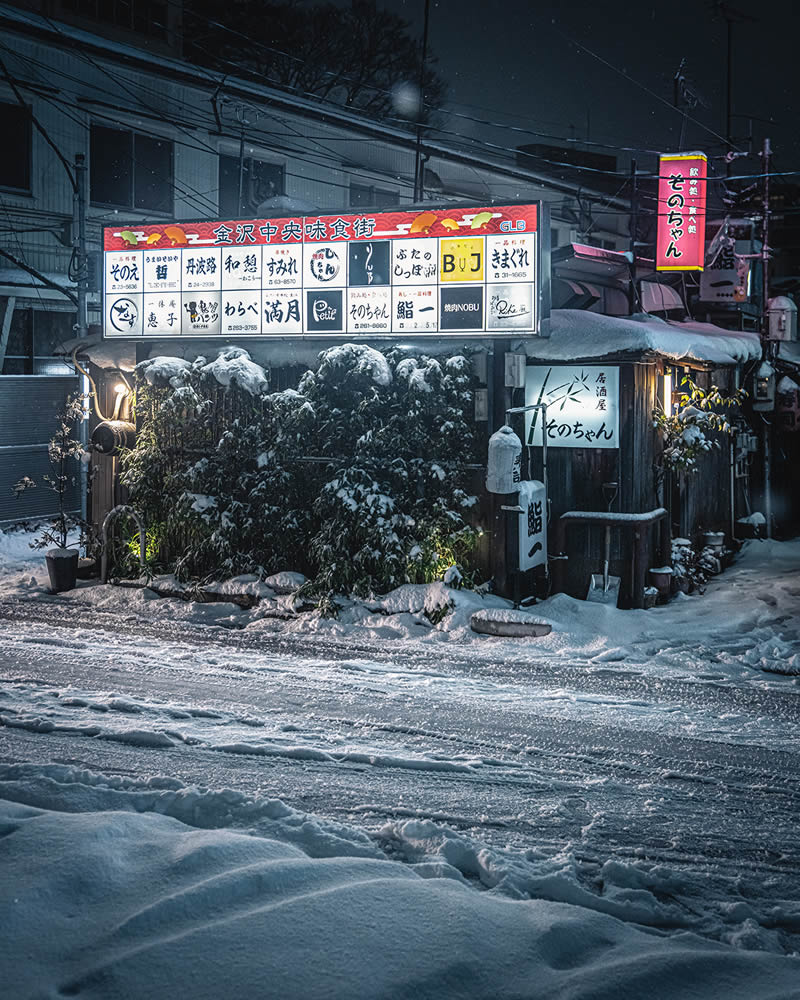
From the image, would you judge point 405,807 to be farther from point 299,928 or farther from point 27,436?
point 27,436

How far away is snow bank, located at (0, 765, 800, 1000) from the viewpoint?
160 inches

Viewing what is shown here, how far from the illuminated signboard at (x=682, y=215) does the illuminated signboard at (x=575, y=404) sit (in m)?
7.21

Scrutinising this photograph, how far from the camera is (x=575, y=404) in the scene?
12.9 meters

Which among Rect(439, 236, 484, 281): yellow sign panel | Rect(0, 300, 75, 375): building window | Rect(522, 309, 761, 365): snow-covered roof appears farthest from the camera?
Rect(0, 300, 75, 375): building window

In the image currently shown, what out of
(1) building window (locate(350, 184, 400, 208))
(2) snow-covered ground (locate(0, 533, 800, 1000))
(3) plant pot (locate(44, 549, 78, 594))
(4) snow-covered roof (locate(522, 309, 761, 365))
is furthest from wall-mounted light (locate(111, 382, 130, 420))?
(1) building window (locate(350, 184, 400, 208))

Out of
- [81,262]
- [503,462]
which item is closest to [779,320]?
[503,462]

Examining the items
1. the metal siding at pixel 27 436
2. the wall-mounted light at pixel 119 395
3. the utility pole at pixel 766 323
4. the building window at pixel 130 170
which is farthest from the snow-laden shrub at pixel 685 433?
the building window at pixel 130 170

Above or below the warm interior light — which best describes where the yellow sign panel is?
above

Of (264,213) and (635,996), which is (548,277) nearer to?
(264,213)

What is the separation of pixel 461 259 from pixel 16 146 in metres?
13.4

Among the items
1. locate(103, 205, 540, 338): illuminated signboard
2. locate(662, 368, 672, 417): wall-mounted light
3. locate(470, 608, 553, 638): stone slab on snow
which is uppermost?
locate(103, 205, 540, 338): illuminated signboard

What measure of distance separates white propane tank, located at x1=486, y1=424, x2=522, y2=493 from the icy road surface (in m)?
2.16

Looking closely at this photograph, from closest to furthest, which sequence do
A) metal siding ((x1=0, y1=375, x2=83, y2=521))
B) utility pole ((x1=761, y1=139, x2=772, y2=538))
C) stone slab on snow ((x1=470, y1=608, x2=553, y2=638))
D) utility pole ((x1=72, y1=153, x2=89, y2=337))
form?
stone slab on snow ((x1=470, y1=608, x2=553, y2=638))
utility pole ((x1=72, y1=153, x2=89, y2=337))
utility pole ((x1=761, y1=139, x2=772, y2=538))
metal siding ((x1=0, y1=375, x2=83, y2=521))

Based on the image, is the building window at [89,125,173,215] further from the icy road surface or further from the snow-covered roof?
the icy road surface
